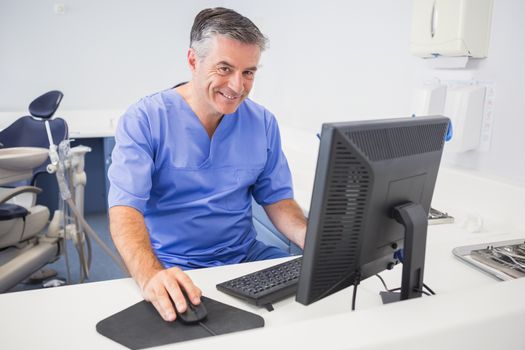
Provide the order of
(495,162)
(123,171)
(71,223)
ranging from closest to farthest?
(123,171), (495,162), (71,223)

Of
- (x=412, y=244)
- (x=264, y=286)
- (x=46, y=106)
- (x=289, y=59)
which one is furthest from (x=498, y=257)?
(x=46, y=106)

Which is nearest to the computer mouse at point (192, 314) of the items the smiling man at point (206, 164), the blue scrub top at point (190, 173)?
the smiling man at point (206, 164)

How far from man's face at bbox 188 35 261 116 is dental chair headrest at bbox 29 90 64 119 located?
1760 mm

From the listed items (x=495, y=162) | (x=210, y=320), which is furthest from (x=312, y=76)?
(x=210, y=320)

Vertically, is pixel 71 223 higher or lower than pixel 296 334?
lower

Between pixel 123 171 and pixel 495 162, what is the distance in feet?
4.02

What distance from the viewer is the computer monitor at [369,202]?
72 centimetres

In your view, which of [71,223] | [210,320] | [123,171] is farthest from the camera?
[71,223]

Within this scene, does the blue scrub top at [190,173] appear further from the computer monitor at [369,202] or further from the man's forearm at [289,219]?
the computer monitor at [369,202]

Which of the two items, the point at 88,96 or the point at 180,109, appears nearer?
the point at 180,109

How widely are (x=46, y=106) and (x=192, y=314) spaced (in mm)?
2433

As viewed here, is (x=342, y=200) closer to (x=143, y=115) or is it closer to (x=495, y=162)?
(x=143, y=115)

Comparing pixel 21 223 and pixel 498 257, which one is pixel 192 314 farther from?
pixel 21 223

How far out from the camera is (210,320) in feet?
2.98
